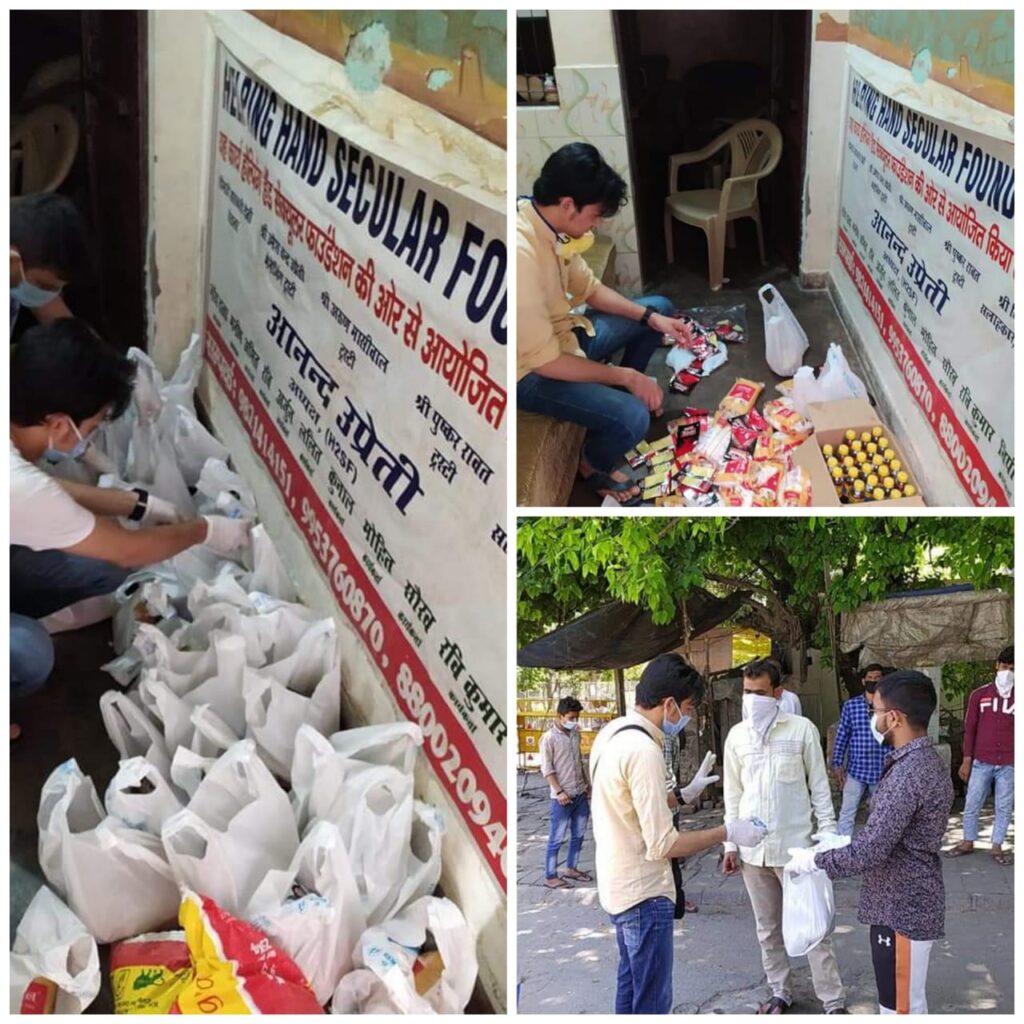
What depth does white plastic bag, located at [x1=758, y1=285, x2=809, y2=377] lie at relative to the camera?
2.03 metres

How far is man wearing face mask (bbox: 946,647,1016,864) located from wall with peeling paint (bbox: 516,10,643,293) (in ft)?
3.58

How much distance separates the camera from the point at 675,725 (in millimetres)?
1771

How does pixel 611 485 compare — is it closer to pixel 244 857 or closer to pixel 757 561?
pixel 757 561

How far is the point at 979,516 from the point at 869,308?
1.95ft

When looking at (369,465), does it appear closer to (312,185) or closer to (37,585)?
(312,185)

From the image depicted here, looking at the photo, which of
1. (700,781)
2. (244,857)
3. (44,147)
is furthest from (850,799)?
(44,147)

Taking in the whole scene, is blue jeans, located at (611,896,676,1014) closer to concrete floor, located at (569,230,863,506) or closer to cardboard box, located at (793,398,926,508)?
cardboard box, located at (793,398,926,508)

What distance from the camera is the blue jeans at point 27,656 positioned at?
178 cm

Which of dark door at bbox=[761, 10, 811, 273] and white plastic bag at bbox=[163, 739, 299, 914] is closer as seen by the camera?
white plastic bag at bbox=[163, 739, 299, 914]

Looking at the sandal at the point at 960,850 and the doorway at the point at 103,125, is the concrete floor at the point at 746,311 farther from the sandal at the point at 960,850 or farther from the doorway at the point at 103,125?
the doorway at the point at 103,125

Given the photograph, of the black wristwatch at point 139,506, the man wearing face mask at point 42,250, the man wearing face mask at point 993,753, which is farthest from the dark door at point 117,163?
the man wearing face mask at point 993,753

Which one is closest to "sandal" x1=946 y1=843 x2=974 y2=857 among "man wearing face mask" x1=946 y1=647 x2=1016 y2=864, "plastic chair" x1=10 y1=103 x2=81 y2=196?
"man wearing face mask" x1=946 y1=647 x2=1016 y2=864

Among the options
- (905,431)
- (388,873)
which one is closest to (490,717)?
(388,873)

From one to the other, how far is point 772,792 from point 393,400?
→ 3.22ft
